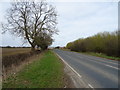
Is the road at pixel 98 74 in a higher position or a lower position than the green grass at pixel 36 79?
lower

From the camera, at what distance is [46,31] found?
33.1 m

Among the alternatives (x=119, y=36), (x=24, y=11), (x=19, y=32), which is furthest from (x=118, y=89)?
(x=24, y=11)

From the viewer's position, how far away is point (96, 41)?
40.6 metres

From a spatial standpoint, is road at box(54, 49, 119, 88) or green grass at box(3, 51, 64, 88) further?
road at box(54, 49, 119, 88)

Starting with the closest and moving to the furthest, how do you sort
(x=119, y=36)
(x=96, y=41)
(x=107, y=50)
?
(x=119, y=36), (x=107, y=50), (x=96, y=41)

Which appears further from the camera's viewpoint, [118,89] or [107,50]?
[107,50]

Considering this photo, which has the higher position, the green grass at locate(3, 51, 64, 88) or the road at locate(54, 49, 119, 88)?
the green grass at locate(3, 51, 64, 88)

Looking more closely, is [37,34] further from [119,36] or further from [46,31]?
[119,36]

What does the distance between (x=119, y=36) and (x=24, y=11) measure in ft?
78.4

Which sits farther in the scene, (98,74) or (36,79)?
(98,74)

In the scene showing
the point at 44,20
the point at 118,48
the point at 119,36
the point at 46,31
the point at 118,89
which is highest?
the point at 44,20

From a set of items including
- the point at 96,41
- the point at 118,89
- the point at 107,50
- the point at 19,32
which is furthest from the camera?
the point at 96,41

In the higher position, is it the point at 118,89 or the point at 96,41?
the point at 96,41

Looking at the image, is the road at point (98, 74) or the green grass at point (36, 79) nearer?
the green grass at point (36, 79)
